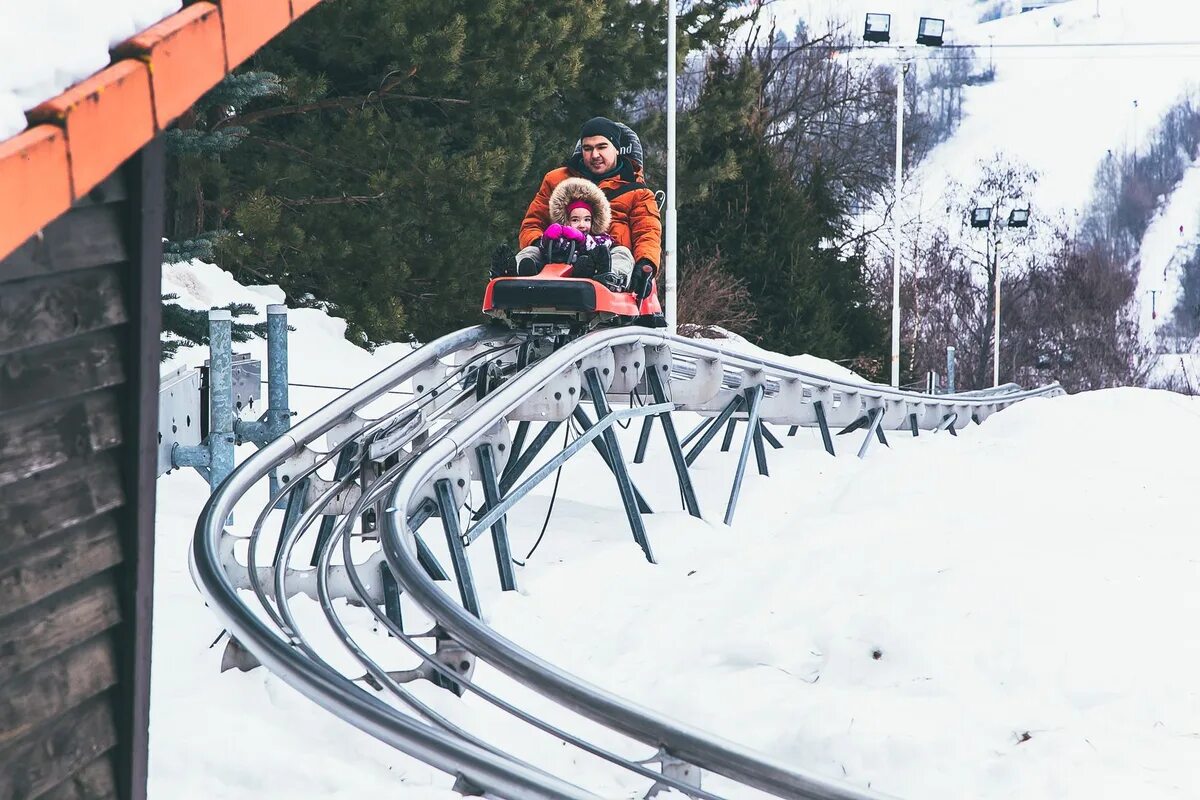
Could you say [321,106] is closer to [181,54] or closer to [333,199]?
[333,199]

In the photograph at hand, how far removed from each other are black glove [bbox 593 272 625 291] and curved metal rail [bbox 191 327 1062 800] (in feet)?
1.06

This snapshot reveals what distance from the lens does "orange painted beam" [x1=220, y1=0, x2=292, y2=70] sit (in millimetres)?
3346

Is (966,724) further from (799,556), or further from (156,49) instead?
(156,49)

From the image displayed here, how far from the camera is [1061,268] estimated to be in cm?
5906

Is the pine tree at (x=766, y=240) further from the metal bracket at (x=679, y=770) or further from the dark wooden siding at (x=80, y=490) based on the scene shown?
the dark wooden siding at (x=80, y=490)

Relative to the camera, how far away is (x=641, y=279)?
356 inches

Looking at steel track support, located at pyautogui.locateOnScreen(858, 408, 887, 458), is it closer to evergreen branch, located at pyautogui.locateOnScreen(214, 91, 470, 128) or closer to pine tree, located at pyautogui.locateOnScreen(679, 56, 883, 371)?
evergreen branch, located at pyautogui.locateOnScreen(214, 91, 470, 128)

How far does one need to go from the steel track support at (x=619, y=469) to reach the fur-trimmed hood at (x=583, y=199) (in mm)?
1420

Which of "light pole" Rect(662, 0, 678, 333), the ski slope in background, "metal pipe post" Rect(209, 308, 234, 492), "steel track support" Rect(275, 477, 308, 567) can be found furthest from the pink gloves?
the ski slope in background

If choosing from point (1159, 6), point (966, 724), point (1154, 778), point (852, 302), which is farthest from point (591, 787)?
point (1159, 6)

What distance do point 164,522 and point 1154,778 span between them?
537 cm

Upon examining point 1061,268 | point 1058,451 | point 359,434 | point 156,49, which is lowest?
point 1061,268

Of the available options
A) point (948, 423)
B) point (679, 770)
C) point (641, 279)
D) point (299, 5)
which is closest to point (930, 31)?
point (948, 423)

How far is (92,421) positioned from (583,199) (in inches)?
240
